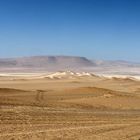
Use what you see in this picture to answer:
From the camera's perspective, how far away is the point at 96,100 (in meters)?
35.3

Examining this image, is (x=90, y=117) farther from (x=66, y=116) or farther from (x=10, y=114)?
(x=10, y=114)

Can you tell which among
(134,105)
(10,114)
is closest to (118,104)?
(134,105)

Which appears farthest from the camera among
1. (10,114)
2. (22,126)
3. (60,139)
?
(10,114)

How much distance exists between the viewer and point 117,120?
898 inches

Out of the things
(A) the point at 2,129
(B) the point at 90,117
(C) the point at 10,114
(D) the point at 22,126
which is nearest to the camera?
(A) the point at 2,129

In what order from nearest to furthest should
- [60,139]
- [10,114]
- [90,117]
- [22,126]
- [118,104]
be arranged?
[60,139] → [22,126] → [10,114] → [90,117] → [118,104]

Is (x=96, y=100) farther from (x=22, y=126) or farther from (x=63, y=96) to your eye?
(x=22, y=126)

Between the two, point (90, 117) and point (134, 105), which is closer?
point (90, 117)

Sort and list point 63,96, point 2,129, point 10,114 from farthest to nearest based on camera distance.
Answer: point 63,96 → point 10,114 → point 2,129

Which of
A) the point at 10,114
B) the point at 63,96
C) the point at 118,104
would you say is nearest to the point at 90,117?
the point at 10,114

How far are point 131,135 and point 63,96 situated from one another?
864 inches

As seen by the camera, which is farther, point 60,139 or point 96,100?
point 96,100

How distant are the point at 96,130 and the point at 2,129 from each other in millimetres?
3985

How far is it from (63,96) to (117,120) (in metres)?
16.6
